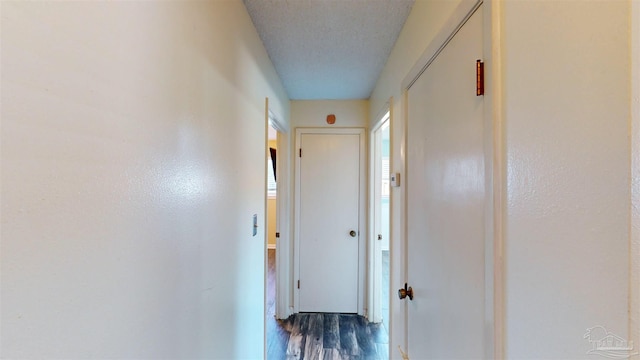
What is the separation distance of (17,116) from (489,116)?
3.18 feet

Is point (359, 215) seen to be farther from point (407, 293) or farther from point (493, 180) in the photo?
point (493, 180)

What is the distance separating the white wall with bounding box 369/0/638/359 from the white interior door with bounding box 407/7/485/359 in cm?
11

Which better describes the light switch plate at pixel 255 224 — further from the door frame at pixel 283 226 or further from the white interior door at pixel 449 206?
the door frame at pixel 283 226

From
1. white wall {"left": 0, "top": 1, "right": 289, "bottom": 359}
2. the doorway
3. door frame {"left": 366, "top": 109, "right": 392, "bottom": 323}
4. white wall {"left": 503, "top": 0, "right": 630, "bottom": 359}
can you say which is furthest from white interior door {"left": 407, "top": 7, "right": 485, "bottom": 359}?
door frame {"left": 366, "top": 109, "right": 392, "bottom": 323}

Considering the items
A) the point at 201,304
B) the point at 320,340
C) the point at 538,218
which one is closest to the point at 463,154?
the point at 538,218

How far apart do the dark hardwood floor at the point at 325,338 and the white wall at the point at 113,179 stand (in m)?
1.39

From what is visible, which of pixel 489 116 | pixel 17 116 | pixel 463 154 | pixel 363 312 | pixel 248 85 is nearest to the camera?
pixel 17 116

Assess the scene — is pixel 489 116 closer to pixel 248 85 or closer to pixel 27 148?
pixel 27 148

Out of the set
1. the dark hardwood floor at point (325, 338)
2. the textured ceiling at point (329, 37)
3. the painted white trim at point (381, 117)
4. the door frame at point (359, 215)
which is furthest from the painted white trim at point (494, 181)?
the door frame at point (359, 215)

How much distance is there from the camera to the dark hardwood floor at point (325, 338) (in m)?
2.25

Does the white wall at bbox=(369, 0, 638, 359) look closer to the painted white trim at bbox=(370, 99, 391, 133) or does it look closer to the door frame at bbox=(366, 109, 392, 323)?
the painted white trim at bbox=(370, 99, 391, 133)

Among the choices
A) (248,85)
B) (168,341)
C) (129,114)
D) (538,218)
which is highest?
(248,85)

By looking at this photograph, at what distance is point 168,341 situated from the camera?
0.79 metres

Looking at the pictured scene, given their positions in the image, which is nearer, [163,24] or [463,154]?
[163,24]
